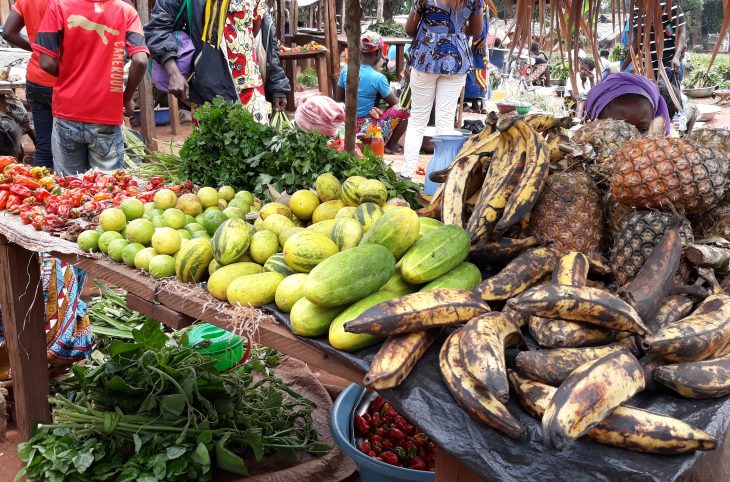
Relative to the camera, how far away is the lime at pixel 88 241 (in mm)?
2605

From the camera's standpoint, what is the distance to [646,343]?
1.52 meters

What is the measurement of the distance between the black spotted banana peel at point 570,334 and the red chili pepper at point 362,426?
54.6 inches

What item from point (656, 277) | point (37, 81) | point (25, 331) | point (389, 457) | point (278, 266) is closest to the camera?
point (656, 277)

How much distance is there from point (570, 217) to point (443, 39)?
4.79 metres

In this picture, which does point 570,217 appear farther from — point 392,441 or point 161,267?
point 161,267

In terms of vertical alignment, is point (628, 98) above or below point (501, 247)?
above

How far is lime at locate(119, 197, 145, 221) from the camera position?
9.04 ft

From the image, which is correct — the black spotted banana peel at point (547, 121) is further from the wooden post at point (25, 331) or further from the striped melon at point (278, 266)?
the wooden post at point (25, 331)

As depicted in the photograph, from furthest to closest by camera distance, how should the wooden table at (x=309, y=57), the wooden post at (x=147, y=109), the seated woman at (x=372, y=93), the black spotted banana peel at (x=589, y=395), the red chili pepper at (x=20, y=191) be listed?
the wooden table at (x=309, y=57), the seated woman at (x=372, y=93), the wooden post at (x=147, y=109), the red chili pepper at (x=20, y=191), the black spotted banana peel at (x=589, y=395)

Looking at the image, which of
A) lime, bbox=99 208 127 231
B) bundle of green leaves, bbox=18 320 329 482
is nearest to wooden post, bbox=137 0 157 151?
bundle of green leaves, bbox=18 320 329 482

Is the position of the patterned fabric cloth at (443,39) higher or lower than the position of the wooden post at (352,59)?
higher

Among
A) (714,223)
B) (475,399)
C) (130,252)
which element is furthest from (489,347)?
(130,252)

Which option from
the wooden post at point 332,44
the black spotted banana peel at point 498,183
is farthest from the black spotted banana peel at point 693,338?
the wooden post at point 332,44

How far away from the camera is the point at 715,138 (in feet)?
7.34
